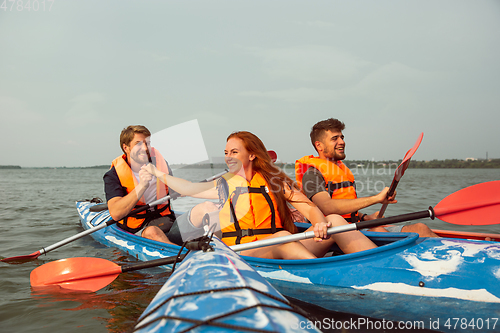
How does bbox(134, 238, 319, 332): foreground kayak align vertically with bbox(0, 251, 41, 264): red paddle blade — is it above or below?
above

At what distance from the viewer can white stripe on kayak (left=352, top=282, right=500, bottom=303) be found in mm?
2045

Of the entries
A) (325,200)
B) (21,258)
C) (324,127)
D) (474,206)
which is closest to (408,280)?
(325,200)

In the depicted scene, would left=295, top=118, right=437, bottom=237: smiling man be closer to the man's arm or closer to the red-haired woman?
the man's arm

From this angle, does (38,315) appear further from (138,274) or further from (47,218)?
(47,218)

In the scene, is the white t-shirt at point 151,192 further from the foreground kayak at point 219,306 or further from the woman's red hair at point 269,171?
the foreground kayak at point 219,306

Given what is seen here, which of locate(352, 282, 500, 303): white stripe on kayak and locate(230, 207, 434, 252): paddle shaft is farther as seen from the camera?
locate(230, 207, 434, 252): paddle shaft

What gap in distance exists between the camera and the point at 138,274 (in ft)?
12.5

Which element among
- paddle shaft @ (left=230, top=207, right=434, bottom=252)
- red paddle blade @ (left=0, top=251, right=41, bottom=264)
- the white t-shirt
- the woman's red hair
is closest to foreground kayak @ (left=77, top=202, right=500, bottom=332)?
paddle shaft @ (left=230, top=207, right=434, bottom=252)

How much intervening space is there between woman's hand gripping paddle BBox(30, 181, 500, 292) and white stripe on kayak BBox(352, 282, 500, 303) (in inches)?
18.7

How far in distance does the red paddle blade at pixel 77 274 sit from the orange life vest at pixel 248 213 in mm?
1308

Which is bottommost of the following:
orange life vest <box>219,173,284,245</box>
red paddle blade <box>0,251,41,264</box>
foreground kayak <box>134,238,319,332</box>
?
red paddle blade <box>0,251,41,264</box>

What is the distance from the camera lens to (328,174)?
354 centimetres

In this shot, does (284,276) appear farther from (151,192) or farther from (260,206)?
(151,192)

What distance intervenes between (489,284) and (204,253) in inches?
76.5
